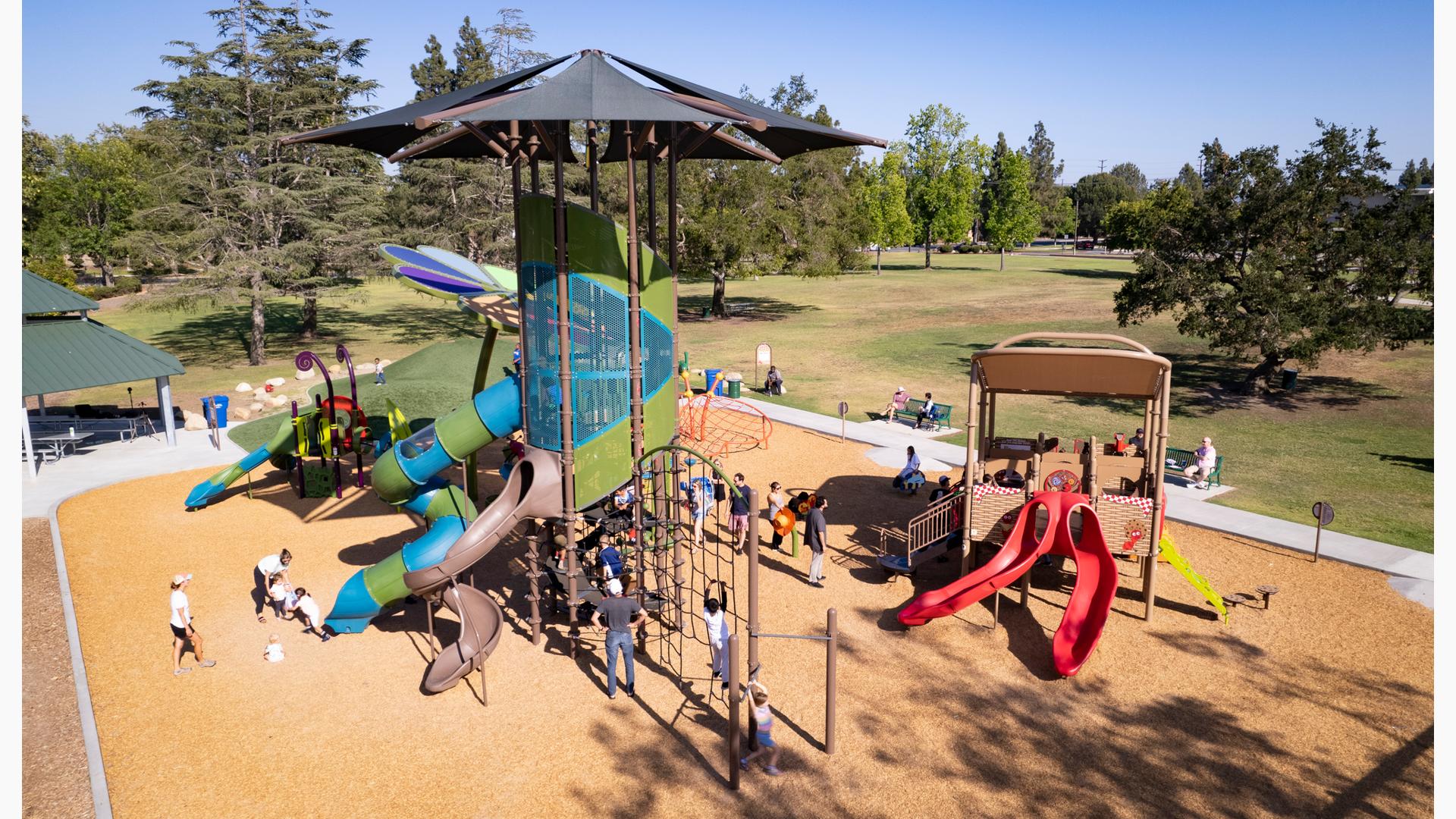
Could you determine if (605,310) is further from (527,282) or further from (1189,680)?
(1189,680)

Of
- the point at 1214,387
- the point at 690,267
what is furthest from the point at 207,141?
the point at 1214,387

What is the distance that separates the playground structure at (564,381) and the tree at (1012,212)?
80447 millimetres

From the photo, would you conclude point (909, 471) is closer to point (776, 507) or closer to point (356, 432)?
point (776, 507)

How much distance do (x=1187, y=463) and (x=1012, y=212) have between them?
73.9 m

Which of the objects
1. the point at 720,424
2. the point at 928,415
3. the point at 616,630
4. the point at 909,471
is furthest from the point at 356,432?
the point at 928,415

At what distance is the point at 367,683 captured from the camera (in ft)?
41.1

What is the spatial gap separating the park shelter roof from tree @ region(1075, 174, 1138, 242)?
4761 inches

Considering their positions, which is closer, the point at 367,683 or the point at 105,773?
the point at 105,773

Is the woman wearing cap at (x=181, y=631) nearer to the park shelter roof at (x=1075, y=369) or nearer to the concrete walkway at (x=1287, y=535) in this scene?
the park shelter roof at (x=1075, y=369)

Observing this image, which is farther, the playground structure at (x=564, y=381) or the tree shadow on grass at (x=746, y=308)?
the tree shadow on grass at (x=746, y=308)

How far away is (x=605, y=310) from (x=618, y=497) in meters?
4.48

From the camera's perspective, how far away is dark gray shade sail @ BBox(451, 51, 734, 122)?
10.4m

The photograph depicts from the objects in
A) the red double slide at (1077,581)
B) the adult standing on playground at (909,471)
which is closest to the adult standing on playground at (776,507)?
the adult standing on playground at (909,471)

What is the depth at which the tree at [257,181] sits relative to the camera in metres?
39.7
